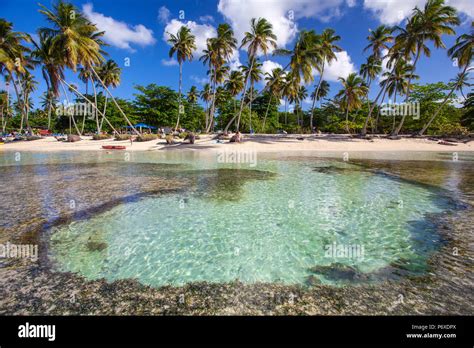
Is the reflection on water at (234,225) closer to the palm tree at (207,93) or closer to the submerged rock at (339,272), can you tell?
the submerged rock at (339,272)

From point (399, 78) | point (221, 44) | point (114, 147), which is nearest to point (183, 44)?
point (221, 44)

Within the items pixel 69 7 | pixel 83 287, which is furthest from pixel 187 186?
pixel 69 7

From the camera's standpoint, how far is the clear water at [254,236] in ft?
15.5

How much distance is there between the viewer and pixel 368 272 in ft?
15.0

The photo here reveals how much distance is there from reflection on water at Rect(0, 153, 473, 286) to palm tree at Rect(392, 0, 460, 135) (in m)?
29.6

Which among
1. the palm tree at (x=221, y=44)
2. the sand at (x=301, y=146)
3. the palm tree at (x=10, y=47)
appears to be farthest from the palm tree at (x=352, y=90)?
the palm tree at (x=10, y=47)

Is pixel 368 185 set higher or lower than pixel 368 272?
higher

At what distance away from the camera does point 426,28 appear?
3142 centimetres

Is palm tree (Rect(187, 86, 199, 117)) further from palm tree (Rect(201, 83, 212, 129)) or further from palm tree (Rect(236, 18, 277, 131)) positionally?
palm tree (Rect(236, 18, 277, 131))

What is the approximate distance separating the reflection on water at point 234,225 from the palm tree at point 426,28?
2958cm

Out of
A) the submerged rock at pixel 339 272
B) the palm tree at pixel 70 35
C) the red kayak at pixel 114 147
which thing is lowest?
the submerged rock at pixel 339 272
